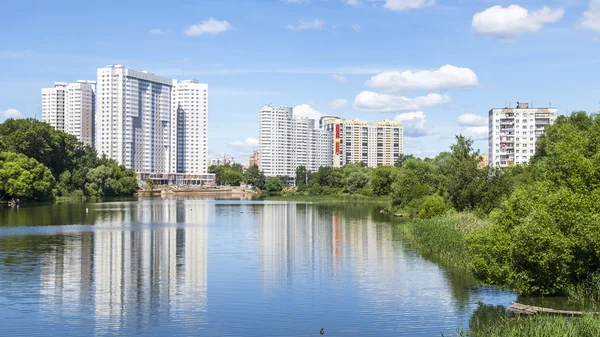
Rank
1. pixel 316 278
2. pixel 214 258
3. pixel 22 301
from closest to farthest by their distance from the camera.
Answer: pixel 22 301 → pixel 316 278 → pixel 214 258

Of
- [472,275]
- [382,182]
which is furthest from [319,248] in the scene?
[382,182]

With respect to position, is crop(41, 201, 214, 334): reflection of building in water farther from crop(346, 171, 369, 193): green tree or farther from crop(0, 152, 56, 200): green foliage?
crop(346, 171, 369, 193): green tree

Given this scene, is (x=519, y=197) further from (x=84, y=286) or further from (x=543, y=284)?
(x=84, y=286)

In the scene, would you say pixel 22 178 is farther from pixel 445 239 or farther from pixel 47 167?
pixel 445 239

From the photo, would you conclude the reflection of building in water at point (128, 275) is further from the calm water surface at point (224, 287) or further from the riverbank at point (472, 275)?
the riverbank at point (472, 275)

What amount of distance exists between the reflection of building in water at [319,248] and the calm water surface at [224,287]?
0.10 metres

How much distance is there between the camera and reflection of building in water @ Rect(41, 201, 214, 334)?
26.4 m

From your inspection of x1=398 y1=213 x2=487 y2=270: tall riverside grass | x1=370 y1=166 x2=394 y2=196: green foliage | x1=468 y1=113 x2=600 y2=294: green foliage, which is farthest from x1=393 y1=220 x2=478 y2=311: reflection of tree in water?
x1=370 y1=166 x2=394 y2=196: green foliage

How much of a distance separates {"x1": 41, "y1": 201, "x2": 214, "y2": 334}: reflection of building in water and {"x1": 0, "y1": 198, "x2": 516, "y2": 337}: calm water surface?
0.05 metres

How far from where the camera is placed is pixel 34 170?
3925 inches

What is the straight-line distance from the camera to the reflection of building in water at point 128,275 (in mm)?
26422

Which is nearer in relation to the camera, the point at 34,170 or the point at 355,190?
the point at 34,170

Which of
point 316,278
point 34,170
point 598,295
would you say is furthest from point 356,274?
point 34,170

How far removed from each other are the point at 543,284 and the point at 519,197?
11.8ft
